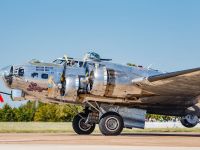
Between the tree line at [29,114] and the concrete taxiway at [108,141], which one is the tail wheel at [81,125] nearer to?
the concrete taxiway at [108,141]

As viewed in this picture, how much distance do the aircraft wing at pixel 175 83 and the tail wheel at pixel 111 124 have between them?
1.88 metres

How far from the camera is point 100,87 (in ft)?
64.1

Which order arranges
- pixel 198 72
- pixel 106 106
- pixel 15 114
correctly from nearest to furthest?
1. pixel 198 72
2. pixel 106 106
3. pixel 15 114

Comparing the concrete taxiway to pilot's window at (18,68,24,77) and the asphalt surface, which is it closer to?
the asphalt surface

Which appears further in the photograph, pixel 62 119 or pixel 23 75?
pixel 62 119

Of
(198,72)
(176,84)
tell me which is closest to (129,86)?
(176,84)

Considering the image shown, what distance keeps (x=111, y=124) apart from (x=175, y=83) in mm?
3424

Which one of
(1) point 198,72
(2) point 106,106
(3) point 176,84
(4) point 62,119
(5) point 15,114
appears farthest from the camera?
(5) point 15,114

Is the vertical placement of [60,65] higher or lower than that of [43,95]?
A: higher

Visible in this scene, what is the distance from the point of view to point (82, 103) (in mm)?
20750

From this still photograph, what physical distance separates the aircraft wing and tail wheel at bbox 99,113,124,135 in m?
1.88

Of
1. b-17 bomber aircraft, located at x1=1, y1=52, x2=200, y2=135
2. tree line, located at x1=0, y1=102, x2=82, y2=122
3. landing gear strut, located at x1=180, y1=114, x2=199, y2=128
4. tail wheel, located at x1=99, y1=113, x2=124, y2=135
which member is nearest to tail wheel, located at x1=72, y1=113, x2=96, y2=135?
b-17 bomber aircraft, located at x1=1, y1=52, x2=200, y2=135

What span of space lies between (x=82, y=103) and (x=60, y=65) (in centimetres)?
210

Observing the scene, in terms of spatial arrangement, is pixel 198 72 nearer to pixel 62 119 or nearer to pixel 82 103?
pixel 82 103
